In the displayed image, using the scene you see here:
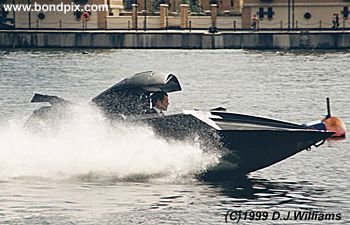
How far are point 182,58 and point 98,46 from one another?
18.5 metres

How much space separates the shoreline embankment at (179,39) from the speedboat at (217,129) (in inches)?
3629

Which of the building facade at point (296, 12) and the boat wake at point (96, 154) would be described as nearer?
the boat wake at point (96, 154)

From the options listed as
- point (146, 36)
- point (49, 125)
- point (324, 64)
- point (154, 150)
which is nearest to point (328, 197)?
point (154, 150)

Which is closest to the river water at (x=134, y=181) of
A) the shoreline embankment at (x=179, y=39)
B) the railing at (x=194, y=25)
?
the shoreline embankment at (x=179, y=39)

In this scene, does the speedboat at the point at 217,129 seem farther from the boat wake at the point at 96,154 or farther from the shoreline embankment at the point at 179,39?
the shoreline embankment at the point at 179,39

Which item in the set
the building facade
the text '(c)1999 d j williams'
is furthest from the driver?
the building facade

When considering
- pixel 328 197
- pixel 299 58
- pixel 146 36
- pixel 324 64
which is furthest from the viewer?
pixel 146 36

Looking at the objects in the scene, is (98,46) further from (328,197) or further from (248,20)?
(328,197)

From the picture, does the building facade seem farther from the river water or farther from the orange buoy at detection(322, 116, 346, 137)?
the orange buoy at detection(322, 116, 346, 137)

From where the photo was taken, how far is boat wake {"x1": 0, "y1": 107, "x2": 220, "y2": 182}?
31766 mm

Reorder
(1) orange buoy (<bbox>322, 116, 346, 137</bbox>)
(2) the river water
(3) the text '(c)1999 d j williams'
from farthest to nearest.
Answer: (1) orange buoy (<bbox>322, 116, 346, 137</bbox>) < (2) the river water < (3) the text '(c)1999 d j williams'

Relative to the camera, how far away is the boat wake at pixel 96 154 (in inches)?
1251

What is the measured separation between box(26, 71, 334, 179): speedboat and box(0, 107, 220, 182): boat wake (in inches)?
11.4

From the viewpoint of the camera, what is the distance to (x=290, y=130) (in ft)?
102
